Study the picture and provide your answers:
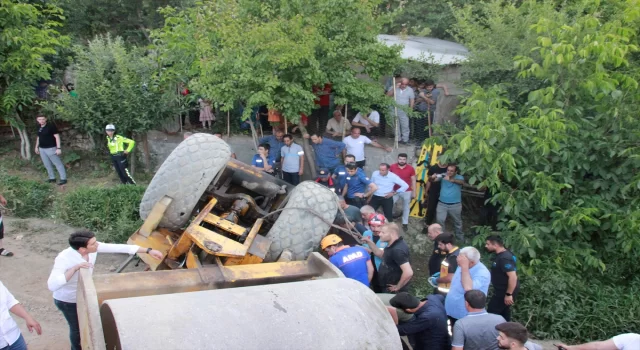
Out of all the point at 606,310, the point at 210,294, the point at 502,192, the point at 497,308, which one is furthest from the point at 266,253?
the point at 606,310

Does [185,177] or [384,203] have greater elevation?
[185,177]

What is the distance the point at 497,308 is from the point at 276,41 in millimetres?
4955

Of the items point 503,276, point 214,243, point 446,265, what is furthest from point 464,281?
point 214,243

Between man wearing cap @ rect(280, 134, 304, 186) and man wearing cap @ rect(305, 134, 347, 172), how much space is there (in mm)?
298

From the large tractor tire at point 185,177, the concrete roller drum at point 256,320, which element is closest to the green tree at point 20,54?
the large tractor tire at point 185,177

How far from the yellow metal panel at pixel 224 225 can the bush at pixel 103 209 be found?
3016mm

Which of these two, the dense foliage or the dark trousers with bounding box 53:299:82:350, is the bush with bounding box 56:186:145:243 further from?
the dense foliage

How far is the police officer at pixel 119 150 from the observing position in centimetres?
983

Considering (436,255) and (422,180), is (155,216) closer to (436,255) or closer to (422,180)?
(436,255)

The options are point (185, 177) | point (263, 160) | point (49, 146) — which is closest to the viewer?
point (185, 177)

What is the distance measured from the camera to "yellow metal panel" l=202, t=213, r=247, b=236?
5.50m

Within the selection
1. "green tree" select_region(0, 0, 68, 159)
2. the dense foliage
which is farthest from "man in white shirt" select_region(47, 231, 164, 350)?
"green tree" select_region(0, 0, 68, 159)

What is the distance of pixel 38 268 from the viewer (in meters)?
7.23

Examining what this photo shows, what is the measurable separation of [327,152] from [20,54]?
6628 millimetres
